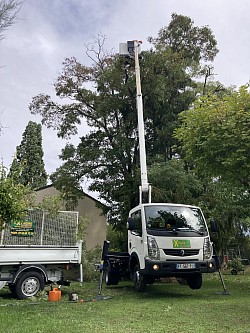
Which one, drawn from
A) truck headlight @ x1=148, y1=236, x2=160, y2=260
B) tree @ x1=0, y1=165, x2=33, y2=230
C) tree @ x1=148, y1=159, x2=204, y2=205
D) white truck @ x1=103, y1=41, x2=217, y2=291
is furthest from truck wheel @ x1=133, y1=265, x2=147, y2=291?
tree @ x1=148, y1=159, x2=204, y2=205

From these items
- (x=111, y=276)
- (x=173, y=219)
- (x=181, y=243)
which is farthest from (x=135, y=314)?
(x=111, y=276)

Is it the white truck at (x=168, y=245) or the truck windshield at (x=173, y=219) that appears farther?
the truck windshield at (x=173, y=219)

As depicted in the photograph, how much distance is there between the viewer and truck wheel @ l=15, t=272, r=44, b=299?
32.8 feet

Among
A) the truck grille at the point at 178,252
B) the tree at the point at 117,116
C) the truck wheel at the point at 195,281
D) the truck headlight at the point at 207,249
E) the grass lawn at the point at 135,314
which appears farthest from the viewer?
the tree at the point at 117,116

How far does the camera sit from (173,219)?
32.9 feet

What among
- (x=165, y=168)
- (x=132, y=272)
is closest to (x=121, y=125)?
(x=165, y=168)

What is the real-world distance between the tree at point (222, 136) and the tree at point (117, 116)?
20.7ft

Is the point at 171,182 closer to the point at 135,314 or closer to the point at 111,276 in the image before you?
the point at 111,276

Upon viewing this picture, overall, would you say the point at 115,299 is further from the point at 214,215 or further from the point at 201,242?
the point at 214,215

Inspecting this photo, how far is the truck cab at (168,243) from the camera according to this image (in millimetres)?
9266

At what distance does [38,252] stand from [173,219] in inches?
158

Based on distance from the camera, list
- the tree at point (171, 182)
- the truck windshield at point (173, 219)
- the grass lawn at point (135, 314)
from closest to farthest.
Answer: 1. the grass lawn at point (135, 314)
2. the truck windshield at point (173, 219)
3. the tree at point (171, 182)

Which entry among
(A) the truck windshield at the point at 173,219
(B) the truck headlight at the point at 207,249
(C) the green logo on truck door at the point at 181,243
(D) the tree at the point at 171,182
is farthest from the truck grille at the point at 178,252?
(D) the tree at the point at 171,182

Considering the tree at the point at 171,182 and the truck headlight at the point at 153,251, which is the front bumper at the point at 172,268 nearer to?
the truck headlight at the point at 153,251
